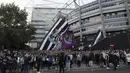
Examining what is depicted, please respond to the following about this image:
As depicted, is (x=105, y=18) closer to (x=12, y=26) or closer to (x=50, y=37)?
(x=12, y=26)

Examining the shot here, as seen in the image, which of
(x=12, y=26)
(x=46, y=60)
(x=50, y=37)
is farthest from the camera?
(x=12, y=26)

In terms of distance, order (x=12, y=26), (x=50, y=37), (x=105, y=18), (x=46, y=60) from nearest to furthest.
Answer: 1. (x=46, y=60)
2. (x=50, y=37)
3. (x=12, y=26)
4. (x=105, y=18)

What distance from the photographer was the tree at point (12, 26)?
3628 cm

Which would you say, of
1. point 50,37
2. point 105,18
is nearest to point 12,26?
point 50,37

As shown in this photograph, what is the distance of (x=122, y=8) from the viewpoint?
64.8 m

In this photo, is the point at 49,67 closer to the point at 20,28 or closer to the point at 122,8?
the point at 20,28

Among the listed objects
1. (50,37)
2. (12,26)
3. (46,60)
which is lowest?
(46,60)

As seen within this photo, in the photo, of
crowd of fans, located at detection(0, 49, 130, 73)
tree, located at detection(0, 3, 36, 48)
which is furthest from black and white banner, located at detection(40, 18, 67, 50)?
tree, located at detection(0, 3, 36, 48)

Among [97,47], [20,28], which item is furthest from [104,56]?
Answer: [20,28]

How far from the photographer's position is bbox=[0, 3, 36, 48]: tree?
36.3m

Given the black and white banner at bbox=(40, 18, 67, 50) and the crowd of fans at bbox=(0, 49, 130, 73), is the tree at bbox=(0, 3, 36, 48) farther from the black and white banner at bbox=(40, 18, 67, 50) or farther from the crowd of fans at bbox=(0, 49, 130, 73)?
the crowd of fans at bbox=(0, 49, 130, 73)

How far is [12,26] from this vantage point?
37.3m

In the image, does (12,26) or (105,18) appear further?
(105,18)

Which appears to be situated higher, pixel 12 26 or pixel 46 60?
pixel 12 26
